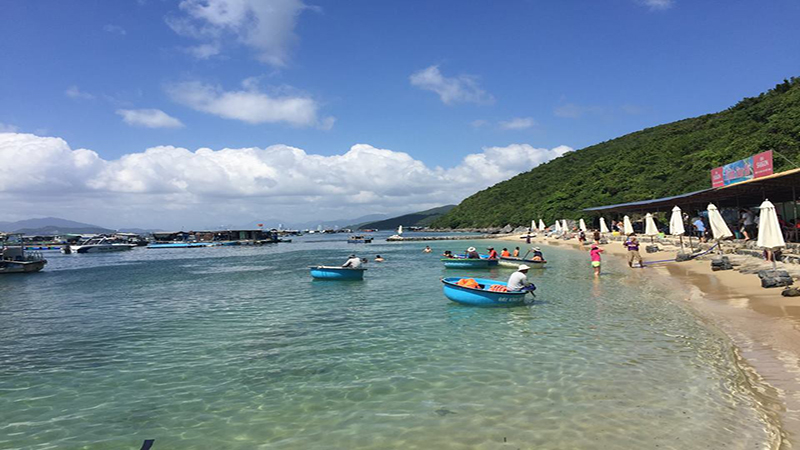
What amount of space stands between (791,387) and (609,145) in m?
157

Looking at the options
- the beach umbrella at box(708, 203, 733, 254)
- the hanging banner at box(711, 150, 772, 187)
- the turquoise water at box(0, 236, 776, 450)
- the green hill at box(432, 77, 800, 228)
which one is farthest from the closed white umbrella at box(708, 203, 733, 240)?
the green hill at box(432, 77, 800, 228)

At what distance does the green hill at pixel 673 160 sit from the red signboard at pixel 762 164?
66.5ft

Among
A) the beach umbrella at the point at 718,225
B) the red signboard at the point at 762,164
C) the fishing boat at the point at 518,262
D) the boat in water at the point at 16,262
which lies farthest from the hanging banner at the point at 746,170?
the boat in water at the point at 16,262

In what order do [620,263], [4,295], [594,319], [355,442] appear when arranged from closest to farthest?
1. [355,442]
2. [594,319]
3. [4,295]
4. [620,263]

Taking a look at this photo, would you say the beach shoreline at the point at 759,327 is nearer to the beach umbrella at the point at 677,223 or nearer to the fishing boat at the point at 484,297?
the fishing boat at the point at 484,297

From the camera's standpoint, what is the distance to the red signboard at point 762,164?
28.0 meters

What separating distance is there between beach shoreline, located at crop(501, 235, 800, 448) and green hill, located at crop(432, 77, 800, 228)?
120 ft

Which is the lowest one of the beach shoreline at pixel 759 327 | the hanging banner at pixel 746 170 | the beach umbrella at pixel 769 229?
the beach shoreline at pixel 759 327

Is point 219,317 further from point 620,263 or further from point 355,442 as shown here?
point 620,263

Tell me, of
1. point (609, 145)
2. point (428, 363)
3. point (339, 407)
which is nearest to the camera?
point (339, 407)

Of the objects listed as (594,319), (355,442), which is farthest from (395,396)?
(594,319)

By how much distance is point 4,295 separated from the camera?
28156 mm

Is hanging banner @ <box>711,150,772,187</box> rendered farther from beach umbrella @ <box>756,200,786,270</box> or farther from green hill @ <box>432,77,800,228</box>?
green hill @ <box>432,77,800,228</box>

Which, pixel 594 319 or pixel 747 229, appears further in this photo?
pixel 747 229
